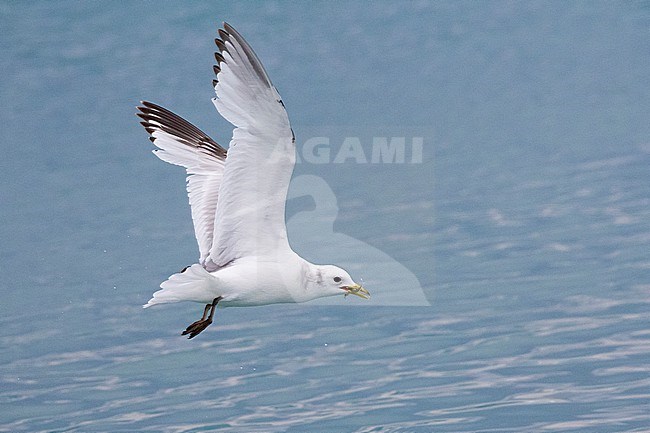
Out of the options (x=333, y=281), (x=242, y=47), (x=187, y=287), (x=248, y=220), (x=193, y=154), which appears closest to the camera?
(x=242, y=47)

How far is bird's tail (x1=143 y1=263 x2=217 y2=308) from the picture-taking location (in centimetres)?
827

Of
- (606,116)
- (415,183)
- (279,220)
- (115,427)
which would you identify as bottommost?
(115,427)

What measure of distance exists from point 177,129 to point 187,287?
2164 millimetres

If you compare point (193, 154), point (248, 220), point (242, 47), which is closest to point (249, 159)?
point (248, 220)

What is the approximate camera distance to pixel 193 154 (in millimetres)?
10094

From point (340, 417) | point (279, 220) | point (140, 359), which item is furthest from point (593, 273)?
point (279, 220)

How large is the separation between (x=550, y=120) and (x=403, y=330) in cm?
765

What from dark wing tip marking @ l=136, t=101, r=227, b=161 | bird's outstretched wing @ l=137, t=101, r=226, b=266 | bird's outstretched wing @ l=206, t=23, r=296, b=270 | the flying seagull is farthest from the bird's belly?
dark wing tip marking @ l=136, t=101, r=227, b=161

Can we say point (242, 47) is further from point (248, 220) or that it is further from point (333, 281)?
point (333, 281)

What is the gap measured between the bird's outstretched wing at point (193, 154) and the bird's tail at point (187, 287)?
112 cm

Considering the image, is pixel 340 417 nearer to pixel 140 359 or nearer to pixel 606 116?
pixel 140 359

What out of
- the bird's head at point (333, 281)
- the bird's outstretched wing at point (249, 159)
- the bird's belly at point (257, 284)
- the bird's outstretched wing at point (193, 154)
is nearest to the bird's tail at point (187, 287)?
the bird's belly at point (257, 284)

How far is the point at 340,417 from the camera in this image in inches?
485

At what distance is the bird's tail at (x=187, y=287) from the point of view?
8.27m
